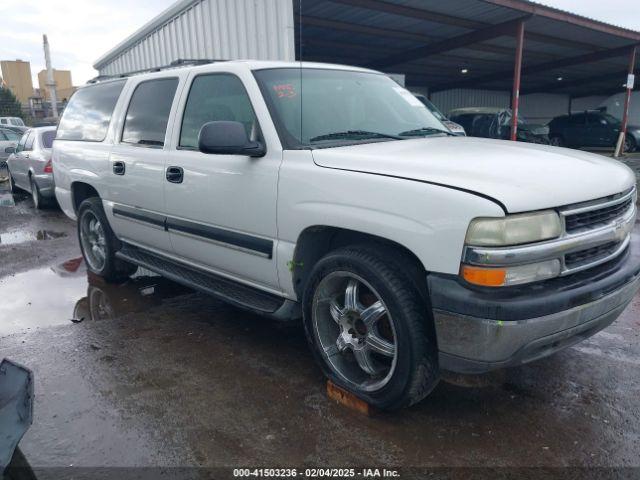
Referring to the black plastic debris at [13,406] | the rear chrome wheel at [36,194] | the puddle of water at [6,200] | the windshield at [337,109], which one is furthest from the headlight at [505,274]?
the puddle of water at [6,200]

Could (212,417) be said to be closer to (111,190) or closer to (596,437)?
(596,437)

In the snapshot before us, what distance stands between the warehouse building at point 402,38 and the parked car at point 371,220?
1.58 metres

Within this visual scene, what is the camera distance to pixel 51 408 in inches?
113

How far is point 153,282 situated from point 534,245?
4.01m

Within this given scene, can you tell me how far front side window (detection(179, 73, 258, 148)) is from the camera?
3.31 m

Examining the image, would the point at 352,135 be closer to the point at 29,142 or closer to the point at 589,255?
the point at 589,255

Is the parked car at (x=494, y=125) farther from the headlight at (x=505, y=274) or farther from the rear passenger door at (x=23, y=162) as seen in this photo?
the headlight at (x=505, y=274)

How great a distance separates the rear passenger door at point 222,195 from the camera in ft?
10.1

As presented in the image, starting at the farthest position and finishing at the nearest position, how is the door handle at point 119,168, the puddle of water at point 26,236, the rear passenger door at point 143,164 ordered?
the puddle of water at point 26,236, the door handle at point 119,168, the rear passenger door at point 143,164

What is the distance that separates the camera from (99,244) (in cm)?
511

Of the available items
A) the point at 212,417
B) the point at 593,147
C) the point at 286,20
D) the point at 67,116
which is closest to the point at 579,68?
the point at 593,147

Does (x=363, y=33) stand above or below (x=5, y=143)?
above

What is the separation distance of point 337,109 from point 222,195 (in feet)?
3.11

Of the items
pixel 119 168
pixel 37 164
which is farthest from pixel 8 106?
pixel 119 168
